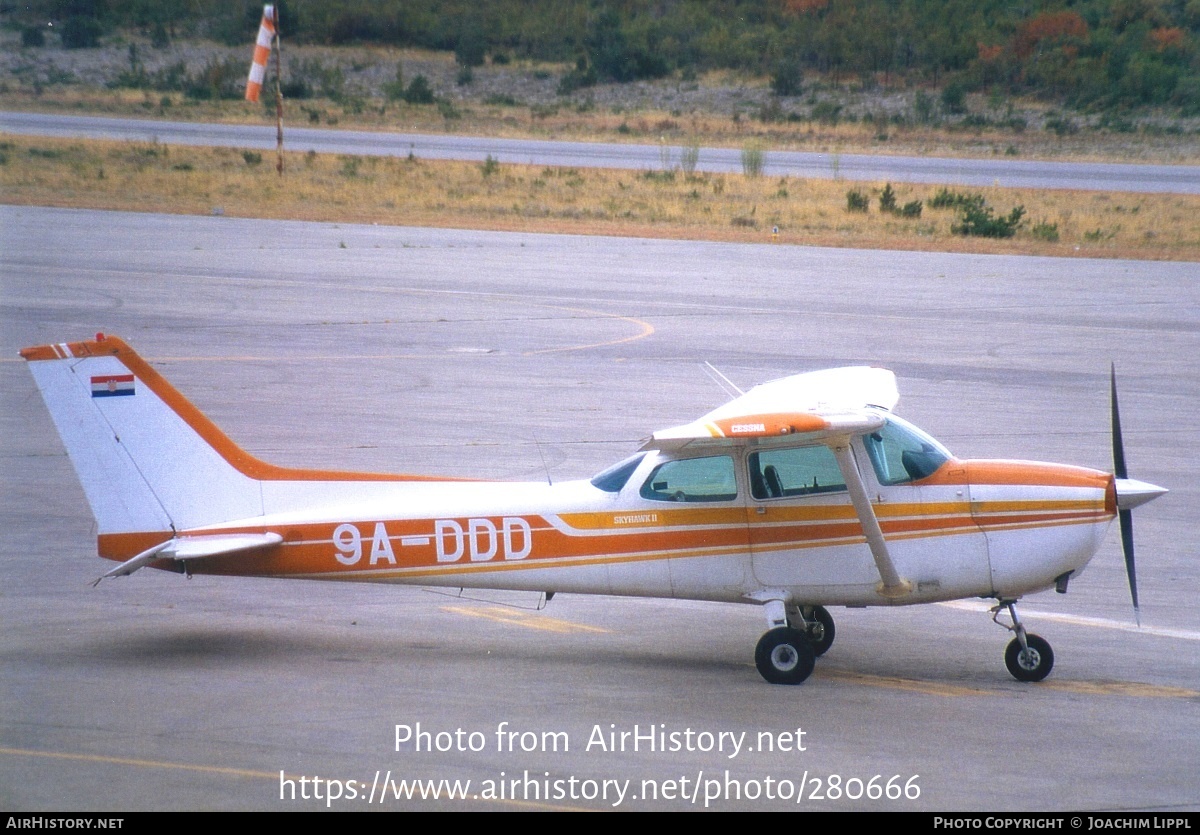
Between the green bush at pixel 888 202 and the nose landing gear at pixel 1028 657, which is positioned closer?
the nose landing gear at pixel 1028 657

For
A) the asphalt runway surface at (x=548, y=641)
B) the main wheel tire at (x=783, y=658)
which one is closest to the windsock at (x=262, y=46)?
the asphalt runway surface at (x=548, y=641)

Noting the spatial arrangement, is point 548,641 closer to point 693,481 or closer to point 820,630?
point 693,481

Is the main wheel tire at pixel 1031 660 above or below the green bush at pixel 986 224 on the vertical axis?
above

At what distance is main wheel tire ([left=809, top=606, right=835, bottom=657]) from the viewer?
35.5ft

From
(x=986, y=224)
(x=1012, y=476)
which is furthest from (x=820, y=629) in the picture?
(x=986, y=224)

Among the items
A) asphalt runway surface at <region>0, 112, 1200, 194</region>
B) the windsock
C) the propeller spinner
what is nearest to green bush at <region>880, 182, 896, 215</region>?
asphalt runway surface at <region>0, 112, 1200, 194</region>

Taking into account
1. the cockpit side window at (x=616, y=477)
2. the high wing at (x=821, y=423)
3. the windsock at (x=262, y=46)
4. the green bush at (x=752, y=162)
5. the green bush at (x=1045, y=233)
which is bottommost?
the green bush at (x=1045, y=233)

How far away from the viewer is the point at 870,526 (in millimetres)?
9711

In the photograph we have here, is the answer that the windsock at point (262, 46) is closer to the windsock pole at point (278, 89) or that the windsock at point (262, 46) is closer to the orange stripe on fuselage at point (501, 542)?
the windsock pole at point (278, 89)

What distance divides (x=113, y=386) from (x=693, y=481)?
14.7 ft

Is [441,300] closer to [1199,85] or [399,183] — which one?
[399,183]

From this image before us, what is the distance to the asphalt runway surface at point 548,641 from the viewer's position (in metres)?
8.13

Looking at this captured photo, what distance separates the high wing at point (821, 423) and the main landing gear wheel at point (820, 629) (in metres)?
0.95
